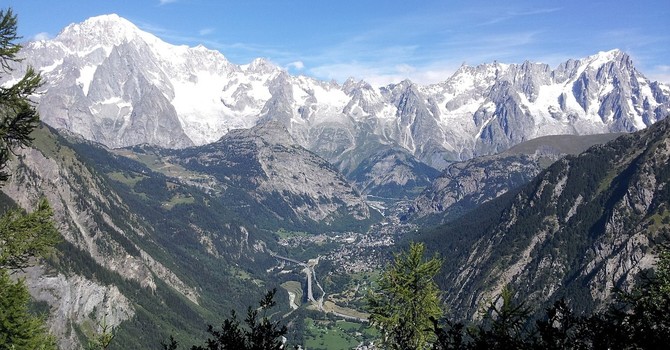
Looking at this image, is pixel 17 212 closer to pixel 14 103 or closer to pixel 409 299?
pixel 14 103

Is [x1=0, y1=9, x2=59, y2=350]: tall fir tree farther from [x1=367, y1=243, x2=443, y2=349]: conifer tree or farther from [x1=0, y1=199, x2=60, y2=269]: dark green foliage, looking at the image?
[x1=367, y1=243, x2=443, y2=349]: conifer tree

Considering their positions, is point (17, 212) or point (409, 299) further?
point (409, 299)

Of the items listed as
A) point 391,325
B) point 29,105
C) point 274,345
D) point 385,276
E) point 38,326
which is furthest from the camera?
point 385,276

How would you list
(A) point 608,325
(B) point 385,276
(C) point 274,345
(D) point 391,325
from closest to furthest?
(A) point 608,325 → (C) point 274,345 → (D) point 391,325 → (B) point 385,276

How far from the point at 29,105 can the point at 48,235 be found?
6.96 m

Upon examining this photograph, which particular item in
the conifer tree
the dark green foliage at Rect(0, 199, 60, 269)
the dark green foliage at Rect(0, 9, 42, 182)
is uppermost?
the dark green foliage at Rect(0, 9, 42, 182)

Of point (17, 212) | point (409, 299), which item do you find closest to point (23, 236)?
point (17, 212)

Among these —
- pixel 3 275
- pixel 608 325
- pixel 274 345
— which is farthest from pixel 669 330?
pixel 3 275

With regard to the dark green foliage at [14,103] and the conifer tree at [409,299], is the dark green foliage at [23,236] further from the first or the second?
the conifer tree at [409,299]

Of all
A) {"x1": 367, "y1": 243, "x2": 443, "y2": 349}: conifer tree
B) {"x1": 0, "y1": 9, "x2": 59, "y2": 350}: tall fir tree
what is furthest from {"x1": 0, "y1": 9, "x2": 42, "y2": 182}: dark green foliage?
{"x1": 367, "y1": 243, "x2": 443, "y2": 349}: conifer tree

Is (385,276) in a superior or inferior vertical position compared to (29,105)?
inferior

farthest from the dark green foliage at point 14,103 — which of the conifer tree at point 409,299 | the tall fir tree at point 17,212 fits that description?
the conifer tree at point 409,299

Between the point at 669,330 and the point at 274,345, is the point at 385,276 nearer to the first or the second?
the point at 274,345

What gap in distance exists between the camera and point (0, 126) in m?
30.0
